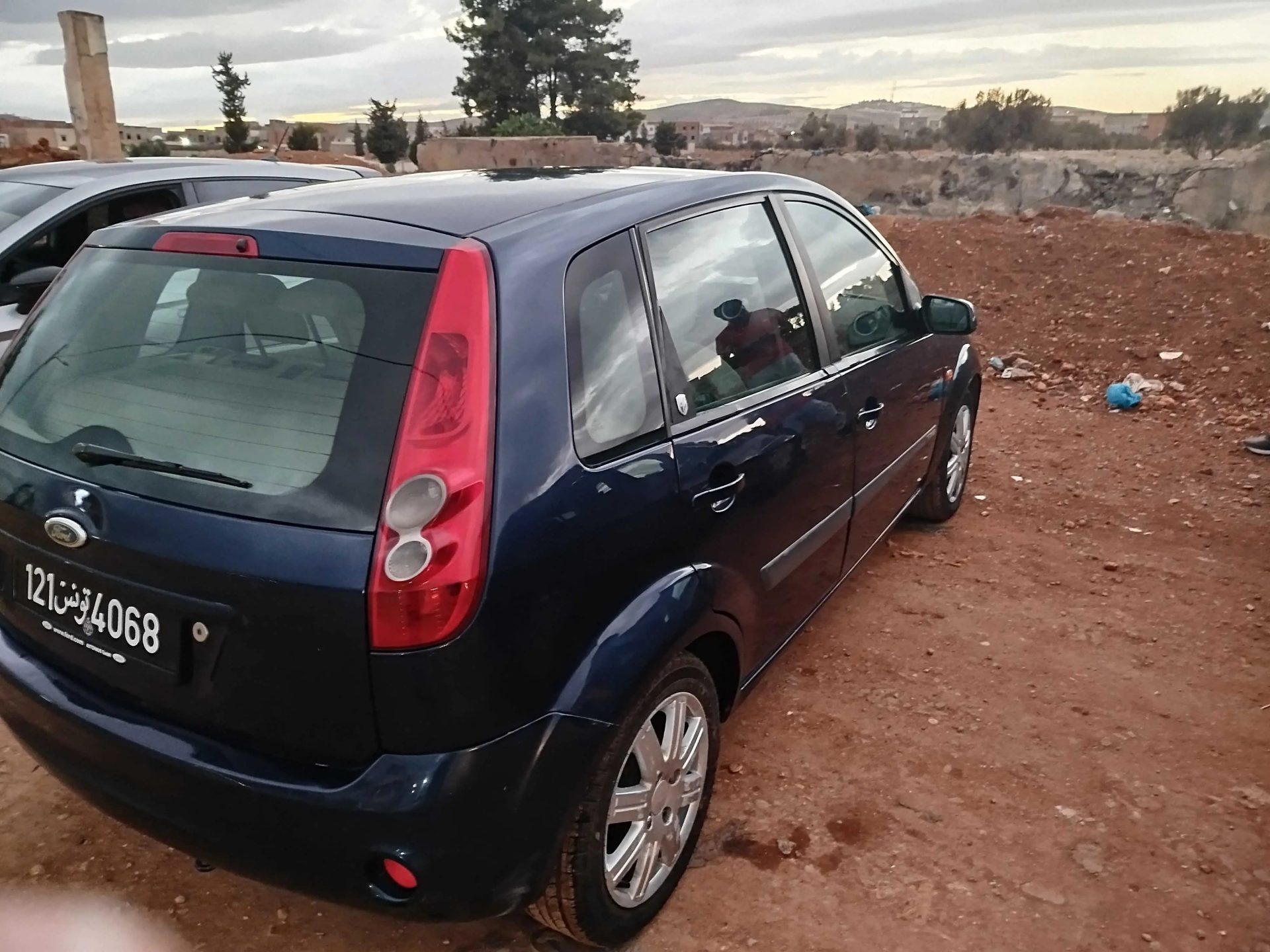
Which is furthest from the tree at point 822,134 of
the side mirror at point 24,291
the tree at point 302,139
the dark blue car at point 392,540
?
the dark blue car at point 392,540

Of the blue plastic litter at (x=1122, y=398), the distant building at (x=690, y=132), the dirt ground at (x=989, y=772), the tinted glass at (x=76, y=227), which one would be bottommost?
the dirt ground at (x=989, y=772)

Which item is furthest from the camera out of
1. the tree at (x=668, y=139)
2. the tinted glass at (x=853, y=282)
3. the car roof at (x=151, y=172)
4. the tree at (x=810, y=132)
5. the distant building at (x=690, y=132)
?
the distant building at (x=690, y=132)

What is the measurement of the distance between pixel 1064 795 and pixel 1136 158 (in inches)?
721

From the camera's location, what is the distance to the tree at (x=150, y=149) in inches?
1030

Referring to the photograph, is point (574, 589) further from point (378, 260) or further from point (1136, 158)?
point (1136, 158)

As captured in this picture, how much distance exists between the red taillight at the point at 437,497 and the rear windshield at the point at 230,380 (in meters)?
0.04

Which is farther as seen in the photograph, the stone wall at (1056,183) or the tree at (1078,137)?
the tree at (1078,137)

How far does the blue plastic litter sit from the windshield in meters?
6.87

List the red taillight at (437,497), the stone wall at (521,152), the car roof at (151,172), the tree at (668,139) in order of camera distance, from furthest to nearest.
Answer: the tree at (668,139) → the stone wall at (521,152) → the car roof at (151,172) → the red taillight at (437,497)

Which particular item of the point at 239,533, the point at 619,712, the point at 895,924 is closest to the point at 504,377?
the point at 239,533

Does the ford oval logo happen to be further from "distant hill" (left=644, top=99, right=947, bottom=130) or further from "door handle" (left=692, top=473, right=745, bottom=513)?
"distant hill" (left=644, top=99, right=947, bottom=130)

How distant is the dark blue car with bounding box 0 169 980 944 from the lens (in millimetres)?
1689

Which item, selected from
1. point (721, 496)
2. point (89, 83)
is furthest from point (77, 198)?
point (89, 83)

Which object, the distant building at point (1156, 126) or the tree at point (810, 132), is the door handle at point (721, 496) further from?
the distant building at point (1156, 126)
